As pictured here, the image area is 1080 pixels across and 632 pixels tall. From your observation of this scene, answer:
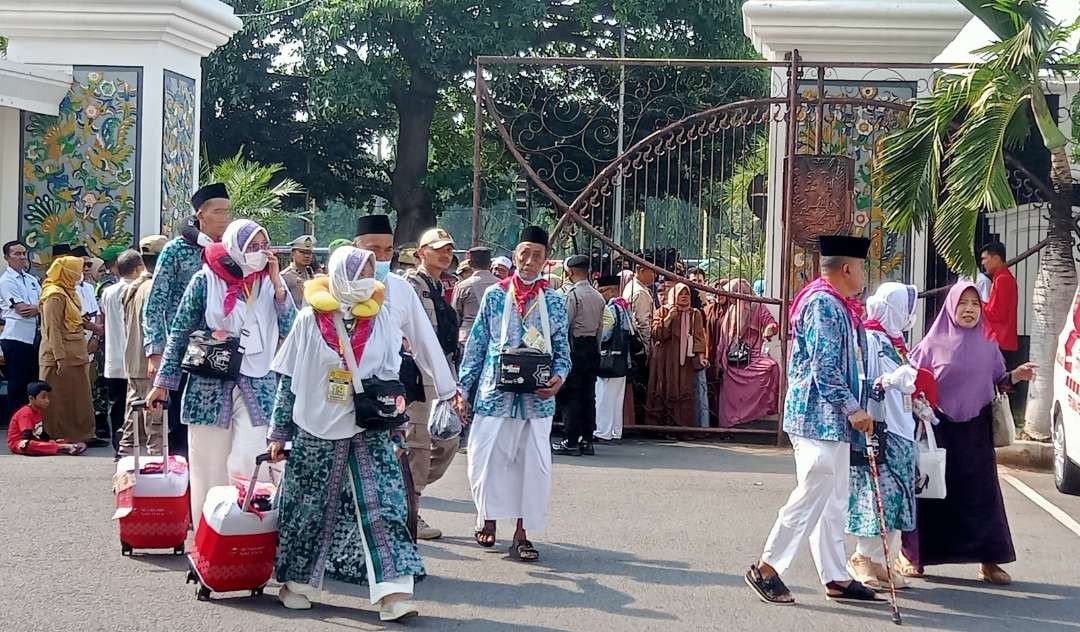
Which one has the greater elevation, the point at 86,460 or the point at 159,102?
the point at 159,102

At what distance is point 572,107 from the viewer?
25406mm

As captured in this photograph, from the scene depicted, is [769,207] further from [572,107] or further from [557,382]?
[572,107]

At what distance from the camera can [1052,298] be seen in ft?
39.5

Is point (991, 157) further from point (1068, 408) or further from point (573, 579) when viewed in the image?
point (573, 579)

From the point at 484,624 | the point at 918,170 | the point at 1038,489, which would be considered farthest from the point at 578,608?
the point at 918,170

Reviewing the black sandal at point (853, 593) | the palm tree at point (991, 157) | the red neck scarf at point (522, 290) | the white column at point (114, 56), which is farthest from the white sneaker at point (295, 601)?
the white column at point (114, 56)

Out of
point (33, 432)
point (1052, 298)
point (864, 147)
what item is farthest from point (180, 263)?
point (1052, 298)

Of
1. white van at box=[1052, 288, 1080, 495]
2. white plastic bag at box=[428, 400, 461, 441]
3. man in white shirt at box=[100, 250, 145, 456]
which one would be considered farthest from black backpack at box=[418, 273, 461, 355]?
white van at box=[1052, 288, 1080, 495]

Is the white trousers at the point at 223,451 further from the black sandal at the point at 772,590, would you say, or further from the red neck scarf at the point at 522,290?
the black sandal at the point at 772,590

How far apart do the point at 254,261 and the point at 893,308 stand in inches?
130

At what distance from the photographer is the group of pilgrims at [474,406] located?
6.44 metres

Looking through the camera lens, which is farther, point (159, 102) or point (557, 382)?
point (159, 102)

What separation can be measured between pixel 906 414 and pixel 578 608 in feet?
6.59

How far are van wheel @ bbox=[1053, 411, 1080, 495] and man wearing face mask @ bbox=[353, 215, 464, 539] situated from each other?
4928 mm
